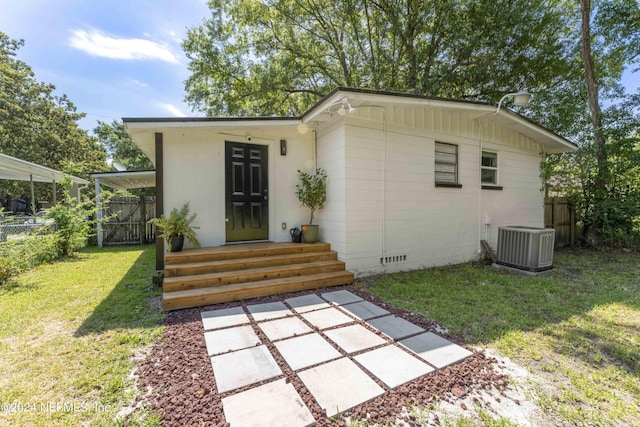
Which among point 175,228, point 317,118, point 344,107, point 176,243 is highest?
point 317,118

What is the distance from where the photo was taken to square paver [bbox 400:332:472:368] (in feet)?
7.11

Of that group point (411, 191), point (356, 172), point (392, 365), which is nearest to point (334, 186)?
point (356, 172)

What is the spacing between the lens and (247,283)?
3.82 m

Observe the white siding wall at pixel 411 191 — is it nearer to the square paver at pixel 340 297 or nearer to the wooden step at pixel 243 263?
the wooden step at pixel 243 263

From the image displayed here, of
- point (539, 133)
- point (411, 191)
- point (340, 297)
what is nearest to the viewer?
point (340, 297)

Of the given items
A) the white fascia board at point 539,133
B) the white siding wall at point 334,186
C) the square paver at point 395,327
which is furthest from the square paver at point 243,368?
the white fascia board at point 539,133

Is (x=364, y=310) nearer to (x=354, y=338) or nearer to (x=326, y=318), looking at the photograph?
(x=326, y=318)

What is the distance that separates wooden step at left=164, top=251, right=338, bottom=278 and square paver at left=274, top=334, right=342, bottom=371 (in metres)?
1.84

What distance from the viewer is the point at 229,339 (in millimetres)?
2527

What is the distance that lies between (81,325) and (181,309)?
971 mm

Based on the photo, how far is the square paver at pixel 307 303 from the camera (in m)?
3.32

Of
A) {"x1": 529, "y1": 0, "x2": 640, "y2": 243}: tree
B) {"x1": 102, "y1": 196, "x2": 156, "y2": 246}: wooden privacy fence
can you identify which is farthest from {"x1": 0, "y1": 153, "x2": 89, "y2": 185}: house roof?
{"x1": 529, "y1": 0, "x2": 640, "y2": 243}: tree

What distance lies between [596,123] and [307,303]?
912cm

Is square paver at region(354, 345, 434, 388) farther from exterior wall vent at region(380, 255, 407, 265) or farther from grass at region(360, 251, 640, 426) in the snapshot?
exterior wall vent at region(380, 255, 407, 265)
